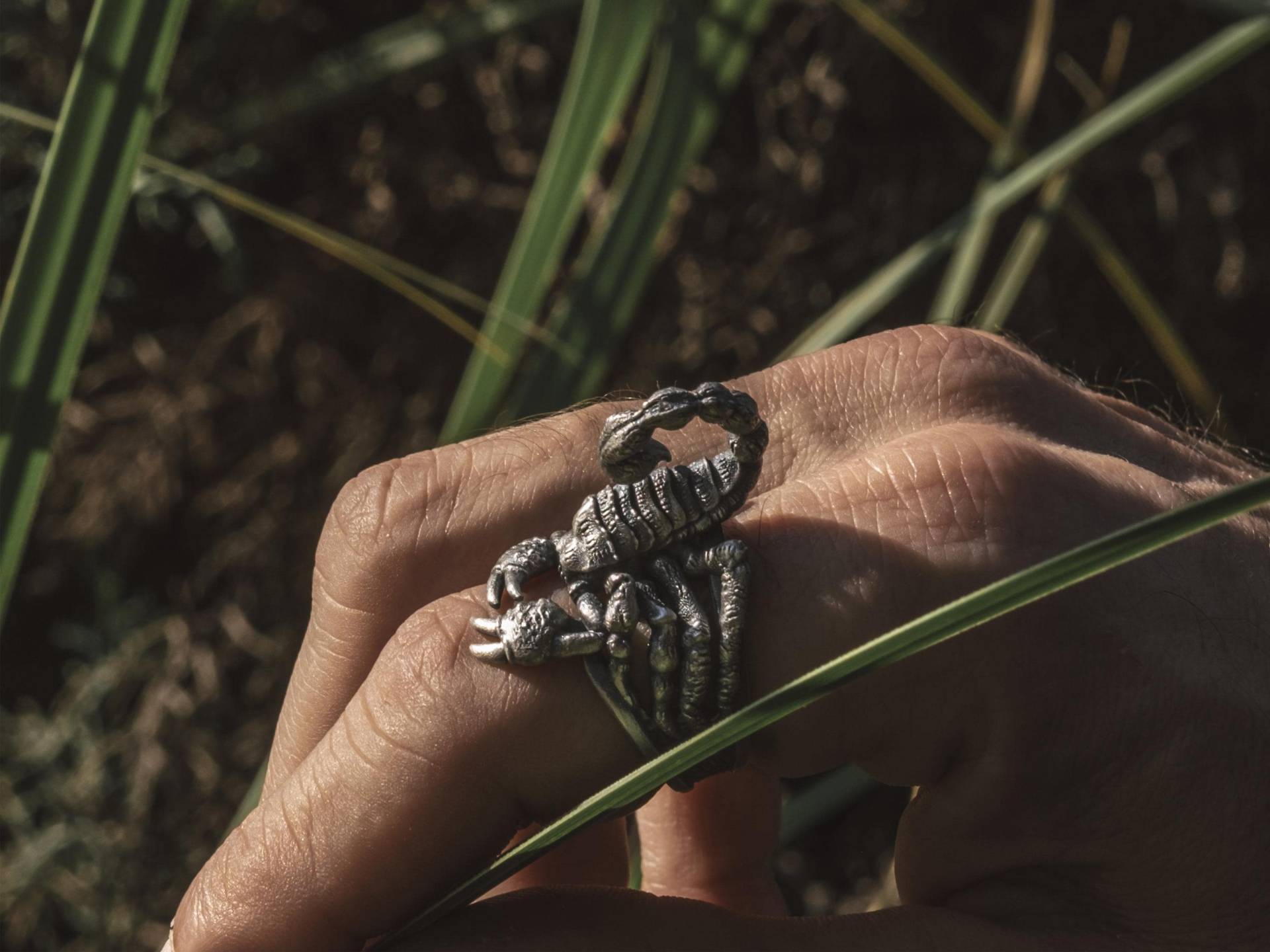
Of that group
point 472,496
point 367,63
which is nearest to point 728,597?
point 472,496

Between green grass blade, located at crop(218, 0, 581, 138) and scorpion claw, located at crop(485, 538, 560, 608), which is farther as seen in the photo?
green grass blade, located at crop(218, 0, 581, 138)

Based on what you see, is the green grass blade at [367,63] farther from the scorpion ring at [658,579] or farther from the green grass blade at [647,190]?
the scorpion ring at [658,579]

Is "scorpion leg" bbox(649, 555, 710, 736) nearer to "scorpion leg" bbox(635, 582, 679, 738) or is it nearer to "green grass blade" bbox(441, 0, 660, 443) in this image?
"scorpion leg" bbox(635, 582, 679, 738)

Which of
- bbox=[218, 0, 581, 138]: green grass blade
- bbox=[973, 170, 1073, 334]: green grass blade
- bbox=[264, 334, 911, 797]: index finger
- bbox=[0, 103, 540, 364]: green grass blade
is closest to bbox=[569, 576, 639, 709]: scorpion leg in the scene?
bbox=[264, 334, 911, 797]: index finger

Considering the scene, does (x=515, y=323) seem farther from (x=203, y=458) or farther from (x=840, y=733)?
(x=203, y=458)

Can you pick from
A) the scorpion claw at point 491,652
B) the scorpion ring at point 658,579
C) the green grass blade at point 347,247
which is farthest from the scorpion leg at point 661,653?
the green grass blade at point 347,247
